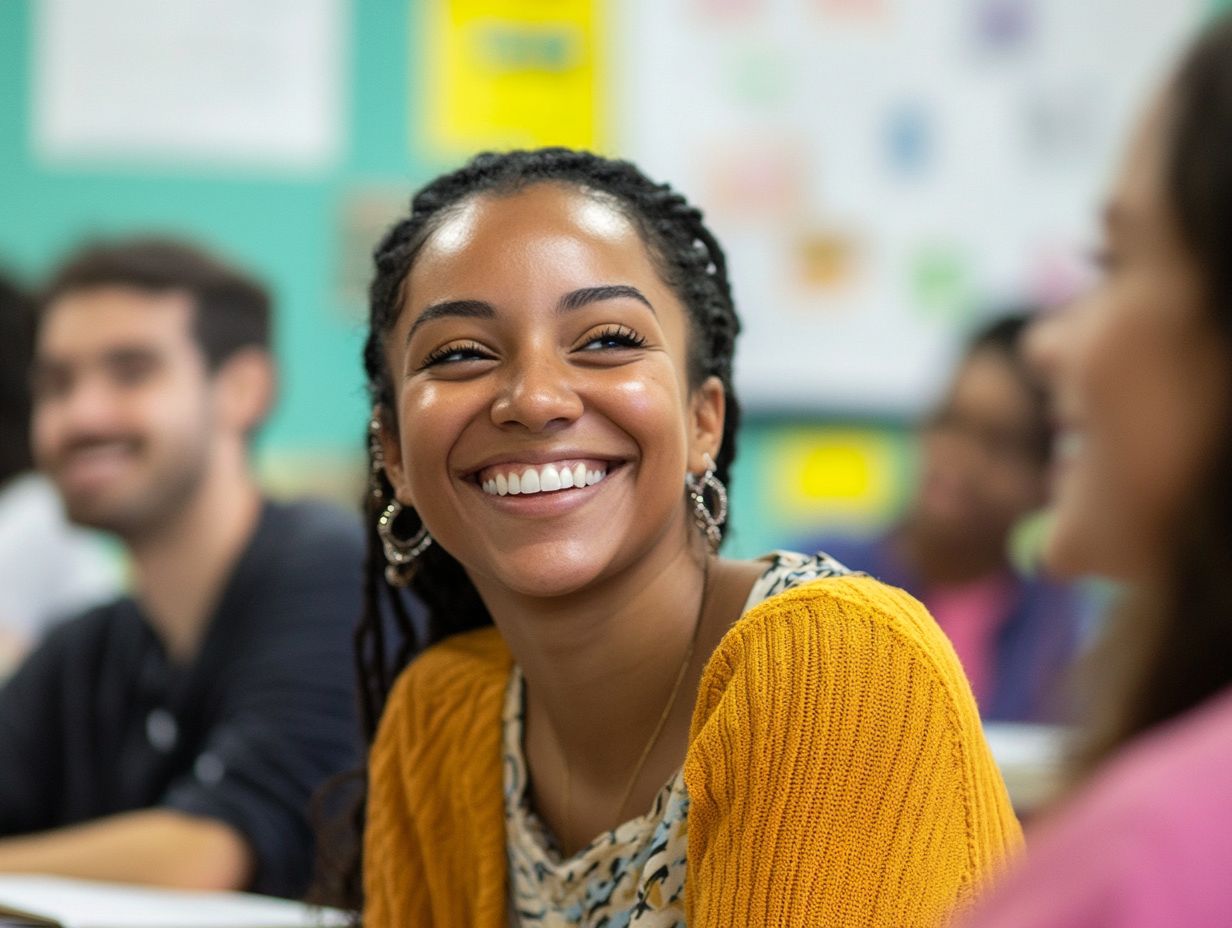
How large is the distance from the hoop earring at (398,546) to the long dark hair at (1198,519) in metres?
0.93

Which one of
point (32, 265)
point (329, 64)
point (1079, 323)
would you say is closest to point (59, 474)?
point (32, 265)

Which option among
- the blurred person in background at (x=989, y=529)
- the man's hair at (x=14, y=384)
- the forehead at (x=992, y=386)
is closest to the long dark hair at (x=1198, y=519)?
the blurred person in background at (x=989, y=529)

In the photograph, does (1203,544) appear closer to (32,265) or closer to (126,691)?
(126,691)

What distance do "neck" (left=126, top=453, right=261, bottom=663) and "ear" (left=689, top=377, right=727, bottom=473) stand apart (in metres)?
1.11

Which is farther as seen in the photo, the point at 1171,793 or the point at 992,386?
the point at 992,386

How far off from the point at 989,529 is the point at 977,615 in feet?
0.51

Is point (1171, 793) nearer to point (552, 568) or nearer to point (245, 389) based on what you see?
point (552, 568)

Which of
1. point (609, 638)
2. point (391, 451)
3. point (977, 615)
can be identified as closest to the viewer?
point (609, 638)

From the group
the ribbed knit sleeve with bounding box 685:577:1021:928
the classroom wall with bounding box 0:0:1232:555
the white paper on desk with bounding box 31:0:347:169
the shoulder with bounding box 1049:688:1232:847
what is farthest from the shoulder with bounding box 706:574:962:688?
the white paper on desk with bounding box 31:0:347:169

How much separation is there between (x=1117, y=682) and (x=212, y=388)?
6.59 feet

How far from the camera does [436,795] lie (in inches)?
57.5

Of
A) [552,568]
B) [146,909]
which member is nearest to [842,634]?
[552,568]

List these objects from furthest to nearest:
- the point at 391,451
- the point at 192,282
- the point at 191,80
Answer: the point at 191,80 < the point at 192,282 < the point at 391,451

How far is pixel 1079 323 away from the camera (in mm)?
610
